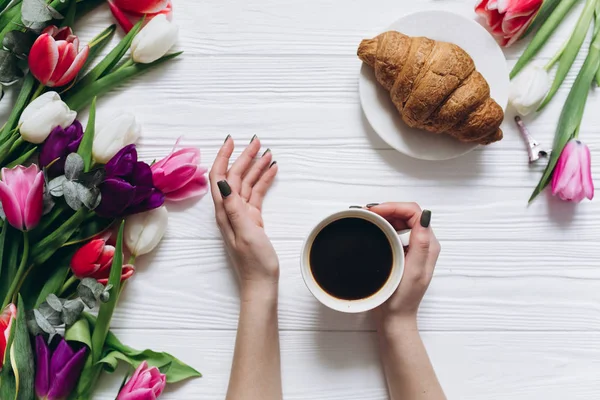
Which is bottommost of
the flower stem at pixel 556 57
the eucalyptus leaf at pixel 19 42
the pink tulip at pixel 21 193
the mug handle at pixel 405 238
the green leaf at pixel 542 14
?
the mug handle at pixel 405 238

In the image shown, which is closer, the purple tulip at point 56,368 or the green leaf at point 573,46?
the purple tulip at point 56,368

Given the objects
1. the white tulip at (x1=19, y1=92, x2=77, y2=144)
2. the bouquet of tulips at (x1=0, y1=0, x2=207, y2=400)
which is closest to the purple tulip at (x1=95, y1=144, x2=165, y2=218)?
the bouquet of tulips at (x1=0, y1=0, x2=207, y2=400)

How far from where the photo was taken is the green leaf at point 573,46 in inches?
34.6

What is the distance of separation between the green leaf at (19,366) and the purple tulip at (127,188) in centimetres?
18

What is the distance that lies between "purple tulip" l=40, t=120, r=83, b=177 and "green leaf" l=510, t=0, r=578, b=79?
71 centimetres

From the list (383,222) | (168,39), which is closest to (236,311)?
(383,222)

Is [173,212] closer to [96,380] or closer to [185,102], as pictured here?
[185,102]

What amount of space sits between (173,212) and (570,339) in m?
0.69

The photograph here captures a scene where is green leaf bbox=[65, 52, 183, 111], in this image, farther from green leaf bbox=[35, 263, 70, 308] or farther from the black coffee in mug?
the black coffee in mug

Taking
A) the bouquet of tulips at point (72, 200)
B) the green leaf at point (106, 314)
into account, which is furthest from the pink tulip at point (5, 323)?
the green leaf at point (106, 314)

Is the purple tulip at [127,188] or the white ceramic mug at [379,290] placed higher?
the purple tulip at [127,188]

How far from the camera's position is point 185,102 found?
0.88m

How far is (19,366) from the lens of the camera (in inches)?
29.0

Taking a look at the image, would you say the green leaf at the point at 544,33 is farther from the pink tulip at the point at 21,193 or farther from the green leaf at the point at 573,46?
the pink tulip at the point at 21,193
